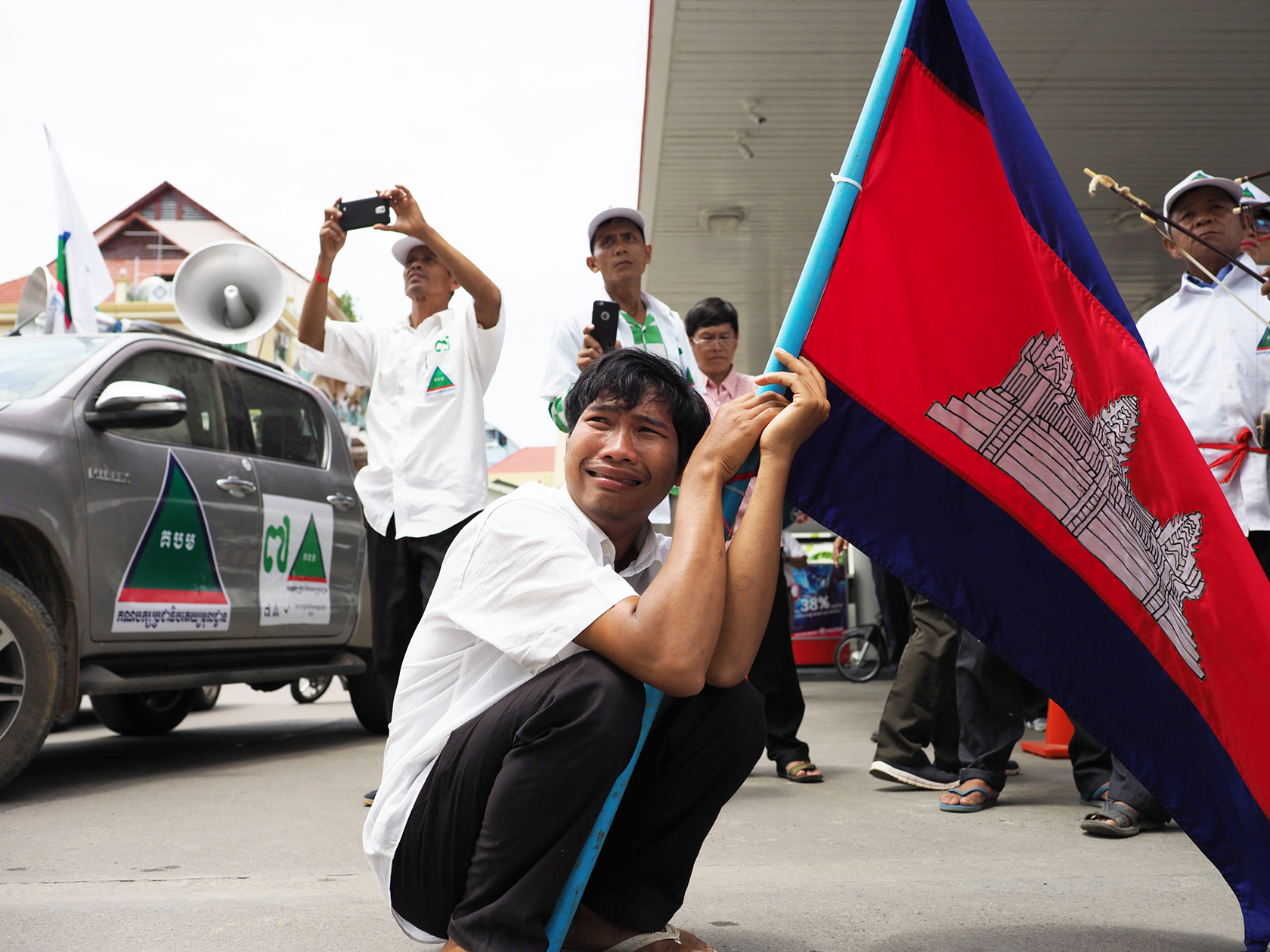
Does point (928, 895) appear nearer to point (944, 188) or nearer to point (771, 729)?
point (944, 188)

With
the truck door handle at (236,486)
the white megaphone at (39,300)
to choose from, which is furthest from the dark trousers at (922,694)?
the white megaphone at (39,300)

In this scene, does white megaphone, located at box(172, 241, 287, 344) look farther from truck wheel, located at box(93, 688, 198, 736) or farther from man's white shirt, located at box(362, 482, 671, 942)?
man's white shirt, located at box(362, 482, 671, 942)

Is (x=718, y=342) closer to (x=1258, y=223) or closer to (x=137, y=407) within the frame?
(x=1258, y=223)

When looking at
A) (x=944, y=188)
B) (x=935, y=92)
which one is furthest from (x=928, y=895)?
(x=935, y=92)

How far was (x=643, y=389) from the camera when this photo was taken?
2199mm

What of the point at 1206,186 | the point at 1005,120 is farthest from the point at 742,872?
the point at 1206,186

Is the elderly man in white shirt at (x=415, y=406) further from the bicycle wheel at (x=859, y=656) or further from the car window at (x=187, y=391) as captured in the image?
the bicycle wheel at (x=859, y=656)

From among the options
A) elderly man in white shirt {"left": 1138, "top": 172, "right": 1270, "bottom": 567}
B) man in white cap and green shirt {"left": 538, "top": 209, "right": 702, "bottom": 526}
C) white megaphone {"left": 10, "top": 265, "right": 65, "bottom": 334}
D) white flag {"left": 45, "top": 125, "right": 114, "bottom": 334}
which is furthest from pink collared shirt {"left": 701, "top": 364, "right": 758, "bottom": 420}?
white flag {"left": 45, "top": 125, "right": 114, "bottom": 334}

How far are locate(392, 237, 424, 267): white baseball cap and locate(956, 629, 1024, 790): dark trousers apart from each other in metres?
2.49

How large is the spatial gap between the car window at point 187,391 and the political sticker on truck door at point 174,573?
0.27 meters

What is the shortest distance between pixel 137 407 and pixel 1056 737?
4.32 meters

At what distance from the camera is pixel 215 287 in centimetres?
652

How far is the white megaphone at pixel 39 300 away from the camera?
7113mm

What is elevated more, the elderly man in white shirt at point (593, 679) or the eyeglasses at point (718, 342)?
the eyeglasses at point (718, 342)
